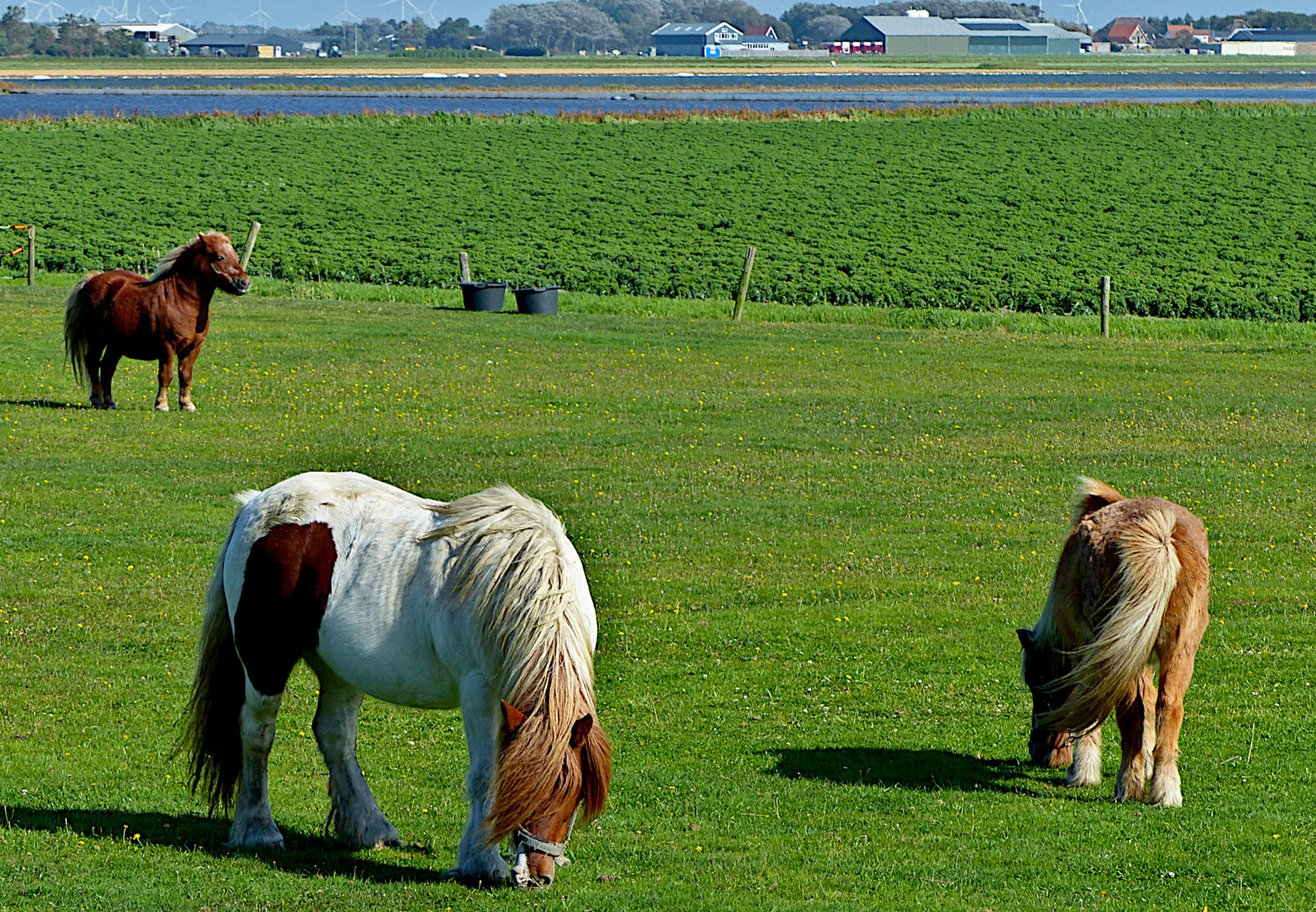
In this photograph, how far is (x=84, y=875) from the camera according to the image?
703 centimetres

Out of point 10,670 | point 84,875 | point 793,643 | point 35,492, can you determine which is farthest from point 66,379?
point 84,875

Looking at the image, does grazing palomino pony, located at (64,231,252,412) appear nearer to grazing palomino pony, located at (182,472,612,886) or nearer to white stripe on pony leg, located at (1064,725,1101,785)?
grazing palomino pony, located at (182,472,612,886)

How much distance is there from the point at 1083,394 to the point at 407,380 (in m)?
11.8

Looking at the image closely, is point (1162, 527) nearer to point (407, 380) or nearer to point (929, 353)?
point (407, 380)

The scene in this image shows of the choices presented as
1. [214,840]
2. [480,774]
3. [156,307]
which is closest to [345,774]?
[214,840]

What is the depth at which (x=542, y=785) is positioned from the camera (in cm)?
609

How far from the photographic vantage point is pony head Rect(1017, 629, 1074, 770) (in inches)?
349

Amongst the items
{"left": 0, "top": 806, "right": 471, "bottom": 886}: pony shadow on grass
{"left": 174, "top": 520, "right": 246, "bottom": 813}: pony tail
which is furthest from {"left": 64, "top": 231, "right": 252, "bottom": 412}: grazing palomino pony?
{"left": 174, "top": 520, "right": 246, "bottom": 813}: pony tail

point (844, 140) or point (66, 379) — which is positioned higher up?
point (844, 140)

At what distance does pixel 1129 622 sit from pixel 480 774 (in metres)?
3.78

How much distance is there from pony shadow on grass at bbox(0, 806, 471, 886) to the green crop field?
3047 cm

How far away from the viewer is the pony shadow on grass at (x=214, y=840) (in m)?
7.11

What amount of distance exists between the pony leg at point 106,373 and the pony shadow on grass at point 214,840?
15.3m

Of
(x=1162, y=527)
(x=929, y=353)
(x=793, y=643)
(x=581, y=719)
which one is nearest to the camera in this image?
(x=581, y=719)
